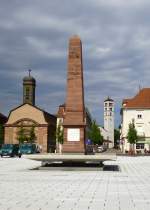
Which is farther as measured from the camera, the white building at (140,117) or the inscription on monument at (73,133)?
the white building at (140,117)

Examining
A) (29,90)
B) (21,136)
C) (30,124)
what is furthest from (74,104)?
(29,90)

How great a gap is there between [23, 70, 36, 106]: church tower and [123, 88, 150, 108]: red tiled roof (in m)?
24.3

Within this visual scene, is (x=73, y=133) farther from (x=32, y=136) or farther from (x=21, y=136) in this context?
(x=21, y=136)

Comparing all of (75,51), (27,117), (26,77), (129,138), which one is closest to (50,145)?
(27,117)

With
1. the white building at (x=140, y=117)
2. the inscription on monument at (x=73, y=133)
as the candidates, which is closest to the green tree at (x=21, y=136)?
the white building at (x=140, y=117)

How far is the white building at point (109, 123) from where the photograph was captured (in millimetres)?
179000

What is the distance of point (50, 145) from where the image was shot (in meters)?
104

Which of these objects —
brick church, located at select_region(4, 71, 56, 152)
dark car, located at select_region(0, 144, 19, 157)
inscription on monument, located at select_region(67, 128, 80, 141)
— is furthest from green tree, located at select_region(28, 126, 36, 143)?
inscription on monument, located at select_region(67, 128, 80, 141)

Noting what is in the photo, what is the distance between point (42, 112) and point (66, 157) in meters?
75.6

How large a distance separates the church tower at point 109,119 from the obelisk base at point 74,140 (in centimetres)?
15014

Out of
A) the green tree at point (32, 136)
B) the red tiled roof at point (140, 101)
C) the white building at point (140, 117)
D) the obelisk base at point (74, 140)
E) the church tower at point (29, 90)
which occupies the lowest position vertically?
the obelisk base at point (74, 140)

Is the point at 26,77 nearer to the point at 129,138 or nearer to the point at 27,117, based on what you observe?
the point at 27,117

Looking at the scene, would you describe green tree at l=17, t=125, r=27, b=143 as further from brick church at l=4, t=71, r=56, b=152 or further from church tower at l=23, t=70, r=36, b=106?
church tower at l=23, t=70, r=36, b=106

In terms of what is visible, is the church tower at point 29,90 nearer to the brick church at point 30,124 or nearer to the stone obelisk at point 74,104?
the brick church at point 30,124
